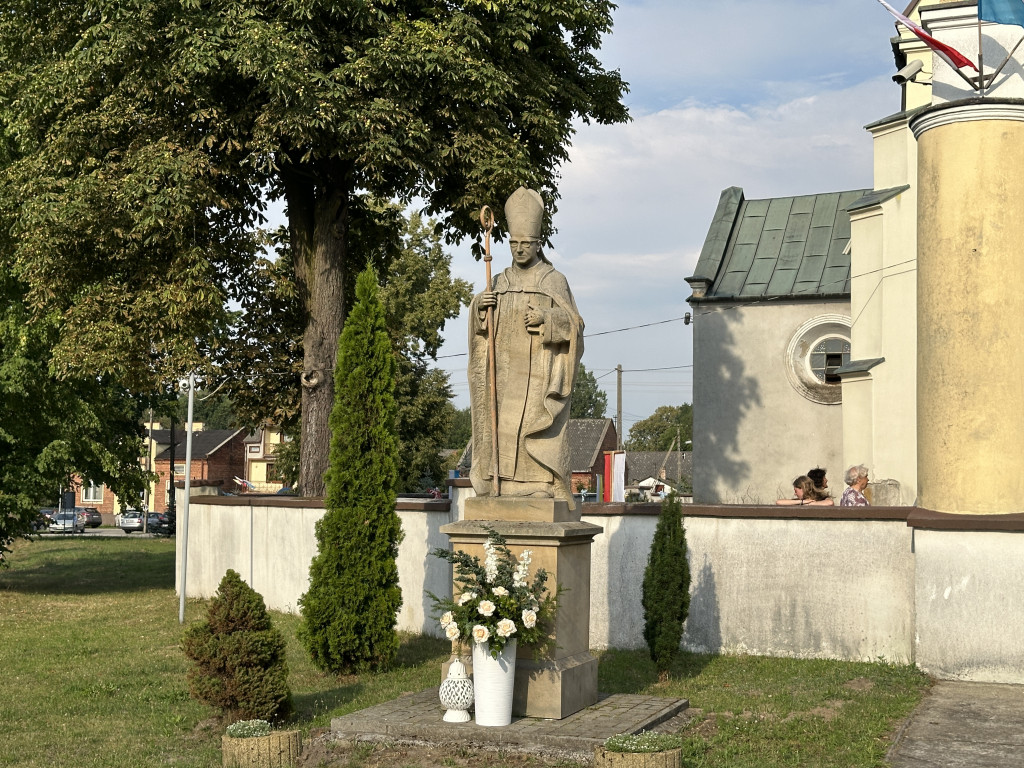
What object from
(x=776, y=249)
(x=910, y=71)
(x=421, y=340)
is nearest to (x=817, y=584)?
(x=910, y=71)

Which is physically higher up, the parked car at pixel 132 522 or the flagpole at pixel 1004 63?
the flagpole at pixel 1004 63

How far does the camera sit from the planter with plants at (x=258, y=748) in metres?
7.04

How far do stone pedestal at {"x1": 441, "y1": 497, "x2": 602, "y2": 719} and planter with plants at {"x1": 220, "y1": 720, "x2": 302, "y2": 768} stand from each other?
168 centimetres

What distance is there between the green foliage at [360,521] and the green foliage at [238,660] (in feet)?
8.53

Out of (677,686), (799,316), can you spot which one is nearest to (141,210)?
(677,686)

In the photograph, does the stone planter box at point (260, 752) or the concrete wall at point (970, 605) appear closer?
the stone planter box at point (260, 752)

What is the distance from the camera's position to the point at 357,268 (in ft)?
66.1

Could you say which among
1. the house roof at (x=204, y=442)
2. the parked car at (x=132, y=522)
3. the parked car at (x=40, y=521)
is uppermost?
the house roof at (x=204, y=442)

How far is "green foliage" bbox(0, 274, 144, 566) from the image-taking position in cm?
1819

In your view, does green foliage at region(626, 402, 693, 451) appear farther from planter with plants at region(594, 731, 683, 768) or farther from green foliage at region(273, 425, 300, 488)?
planter with plants at region(594, 731, 683, 768)

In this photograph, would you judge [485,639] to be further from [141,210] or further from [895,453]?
[895,453]

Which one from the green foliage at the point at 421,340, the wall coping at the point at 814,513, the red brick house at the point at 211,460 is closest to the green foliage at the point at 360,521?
the wall coping at the point at 814,513

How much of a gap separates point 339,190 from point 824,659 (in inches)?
407

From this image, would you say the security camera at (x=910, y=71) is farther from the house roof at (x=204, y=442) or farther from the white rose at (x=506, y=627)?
the house roof at (x=204, y=442)
